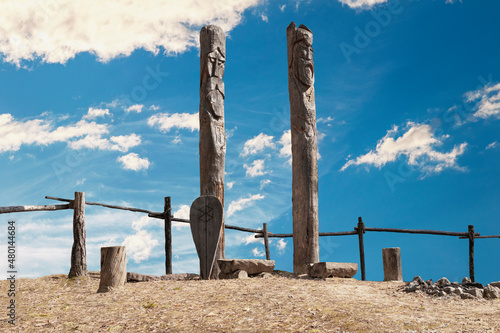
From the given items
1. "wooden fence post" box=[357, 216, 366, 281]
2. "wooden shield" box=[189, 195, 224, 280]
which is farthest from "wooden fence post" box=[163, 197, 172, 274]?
"wooden fence post" box=[357, 216, 366, 281]

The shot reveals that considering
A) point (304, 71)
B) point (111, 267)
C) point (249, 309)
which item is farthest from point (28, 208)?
point (304, 71)

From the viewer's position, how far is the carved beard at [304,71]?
10.6 metres

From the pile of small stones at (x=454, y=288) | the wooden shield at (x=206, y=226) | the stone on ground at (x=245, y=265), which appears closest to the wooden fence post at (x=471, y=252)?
the pile of small stones at (x=454, y=288)

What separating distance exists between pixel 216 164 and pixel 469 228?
8548 mm

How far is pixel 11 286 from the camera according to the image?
30.6 feet

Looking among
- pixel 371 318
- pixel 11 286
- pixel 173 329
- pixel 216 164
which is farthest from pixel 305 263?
pixel 11 286

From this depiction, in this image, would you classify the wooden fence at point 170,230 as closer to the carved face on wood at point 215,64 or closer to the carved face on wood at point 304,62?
the carved face on wood at point 215,64

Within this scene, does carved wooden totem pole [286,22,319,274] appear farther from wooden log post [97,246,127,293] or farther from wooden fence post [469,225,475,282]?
wooden fence post [469,225,475,282]

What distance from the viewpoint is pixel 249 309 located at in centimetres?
636

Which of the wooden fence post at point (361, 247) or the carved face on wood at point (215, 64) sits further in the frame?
the wooden fence post at point (361, 247)

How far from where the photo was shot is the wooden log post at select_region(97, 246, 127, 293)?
8.02 meters

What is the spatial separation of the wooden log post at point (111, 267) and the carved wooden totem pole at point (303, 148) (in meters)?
3.82

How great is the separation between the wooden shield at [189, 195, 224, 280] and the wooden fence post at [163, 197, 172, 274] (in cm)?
330

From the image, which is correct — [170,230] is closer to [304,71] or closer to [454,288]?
[304,71]
